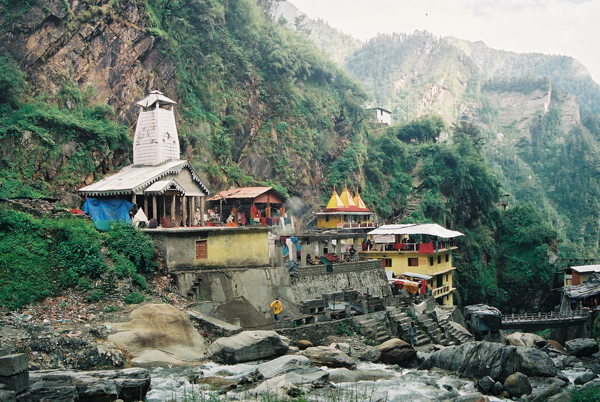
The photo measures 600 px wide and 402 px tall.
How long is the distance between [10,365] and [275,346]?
9800 millimetres

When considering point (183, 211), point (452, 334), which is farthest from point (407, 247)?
point (183, 211)

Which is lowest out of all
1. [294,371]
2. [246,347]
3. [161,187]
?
[294,371]

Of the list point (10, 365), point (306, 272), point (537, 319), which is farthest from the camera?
point (537, 319)

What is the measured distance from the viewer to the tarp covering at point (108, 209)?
26297 mm

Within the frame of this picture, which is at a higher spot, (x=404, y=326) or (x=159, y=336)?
(x=159, y=336)

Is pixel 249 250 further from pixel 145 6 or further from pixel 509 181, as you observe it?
pixel 509 181

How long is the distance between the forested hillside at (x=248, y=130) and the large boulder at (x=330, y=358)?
16.7 m

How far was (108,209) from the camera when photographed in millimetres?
26656

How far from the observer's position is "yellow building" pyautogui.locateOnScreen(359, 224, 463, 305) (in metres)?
38.4

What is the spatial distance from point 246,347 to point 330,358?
10.6 ft

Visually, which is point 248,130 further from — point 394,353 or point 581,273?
point 581,273

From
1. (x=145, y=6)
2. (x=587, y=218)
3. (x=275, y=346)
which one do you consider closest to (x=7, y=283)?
(x=275, y=346)

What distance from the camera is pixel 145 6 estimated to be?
133ft

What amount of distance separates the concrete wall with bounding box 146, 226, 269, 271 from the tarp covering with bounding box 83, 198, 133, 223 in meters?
3.39
